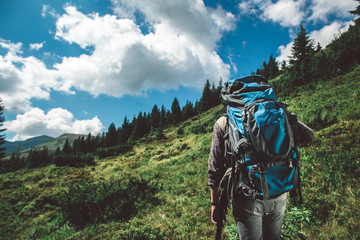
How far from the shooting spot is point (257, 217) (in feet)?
5.07

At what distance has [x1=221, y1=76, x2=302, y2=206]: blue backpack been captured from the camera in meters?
1.45

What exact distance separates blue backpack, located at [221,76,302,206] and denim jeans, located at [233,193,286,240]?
12 centimetres

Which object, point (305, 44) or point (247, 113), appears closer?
point (247, 113)

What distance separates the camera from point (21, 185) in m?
13.9

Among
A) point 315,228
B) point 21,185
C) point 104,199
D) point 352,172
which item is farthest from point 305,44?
point 21,185

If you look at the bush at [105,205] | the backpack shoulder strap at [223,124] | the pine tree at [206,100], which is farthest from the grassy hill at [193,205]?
the pine tree at [206,100]

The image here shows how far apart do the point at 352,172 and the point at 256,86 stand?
485cm

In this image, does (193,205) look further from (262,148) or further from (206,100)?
(206,100)

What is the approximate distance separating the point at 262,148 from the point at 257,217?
72 centimetres

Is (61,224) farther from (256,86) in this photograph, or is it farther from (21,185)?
(21,185)

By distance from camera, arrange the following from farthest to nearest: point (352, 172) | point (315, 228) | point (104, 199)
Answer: point (104, 199)
point (352, 172)
point (315, 228)

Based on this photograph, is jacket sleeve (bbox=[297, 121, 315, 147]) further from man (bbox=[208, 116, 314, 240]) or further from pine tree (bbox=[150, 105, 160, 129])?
pine tree (bbox=[150, 105, 160, 129])

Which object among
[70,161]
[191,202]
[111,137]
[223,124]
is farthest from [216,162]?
[111,137]

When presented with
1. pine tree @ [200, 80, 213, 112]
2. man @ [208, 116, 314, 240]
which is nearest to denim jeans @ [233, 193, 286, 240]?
man @ [208, 116, 314, 240]
